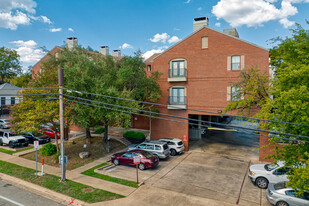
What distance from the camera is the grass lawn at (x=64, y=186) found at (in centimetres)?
1198

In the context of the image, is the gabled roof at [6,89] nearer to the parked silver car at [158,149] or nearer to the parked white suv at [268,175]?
the parked silver car at [158,149]

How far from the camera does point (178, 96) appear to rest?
23219 millimetres

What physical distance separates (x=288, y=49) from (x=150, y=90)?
13670 mm

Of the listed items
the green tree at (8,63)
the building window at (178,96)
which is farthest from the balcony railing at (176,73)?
the green tree at (8,63)

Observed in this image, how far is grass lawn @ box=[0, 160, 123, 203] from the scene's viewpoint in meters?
12.0

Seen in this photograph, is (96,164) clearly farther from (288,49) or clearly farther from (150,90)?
(288,49)

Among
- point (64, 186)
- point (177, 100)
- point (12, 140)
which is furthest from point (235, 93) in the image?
point (12, 140)

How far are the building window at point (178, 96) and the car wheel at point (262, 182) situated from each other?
11.1m

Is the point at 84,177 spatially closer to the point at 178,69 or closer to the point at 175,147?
the point at 175,147

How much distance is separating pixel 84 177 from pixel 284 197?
41.9ft

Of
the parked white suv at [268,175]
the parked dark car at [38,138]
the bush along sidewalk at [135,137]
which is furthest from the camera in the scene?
the bush along sidewalk at [135,137]

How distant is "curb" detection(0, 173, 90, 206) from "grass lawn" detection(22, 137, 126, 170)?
10.5 ft

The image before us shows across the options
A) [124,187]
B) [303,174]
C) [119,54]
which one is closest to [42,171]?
[124,187]

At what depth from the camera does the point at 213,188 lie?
13.6 m
